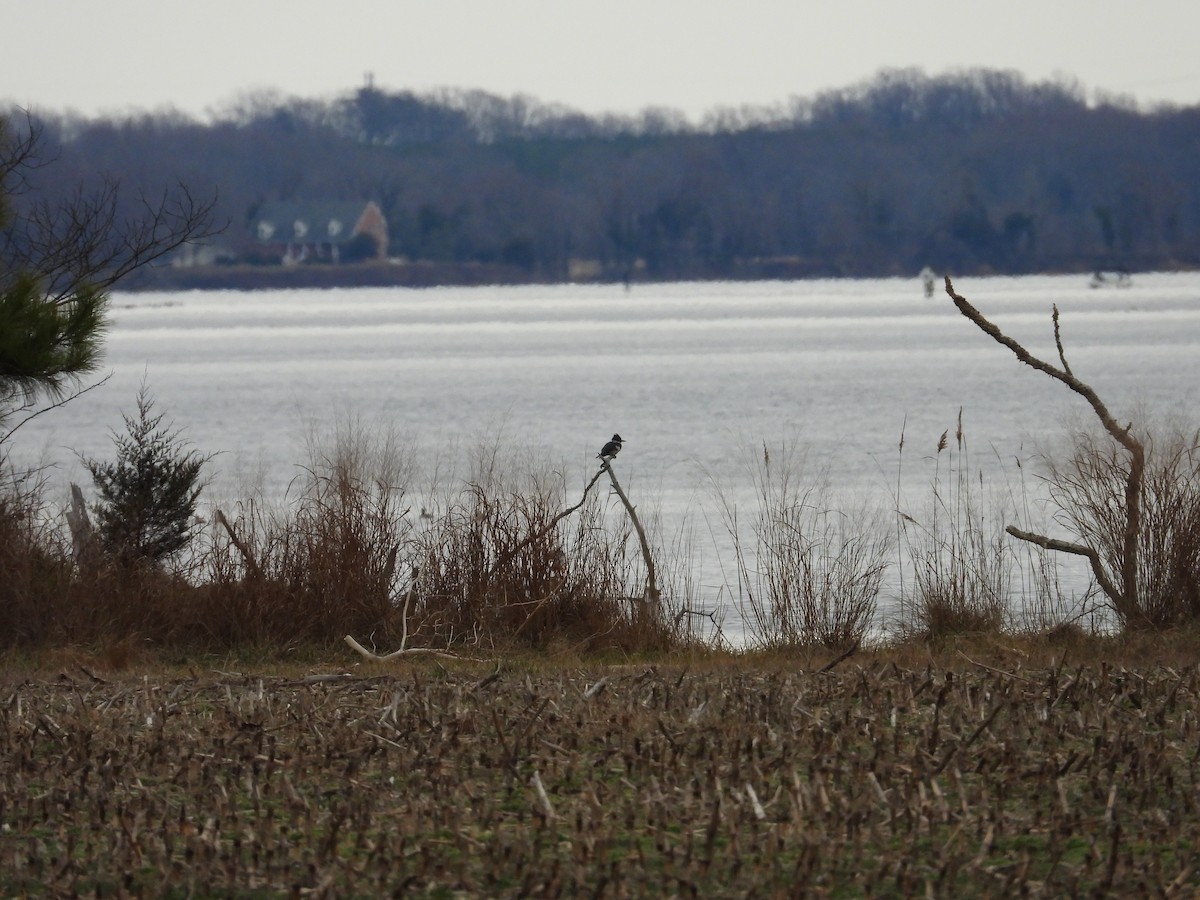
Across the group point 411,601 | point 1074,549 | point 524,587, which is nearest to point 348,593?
point 411,601

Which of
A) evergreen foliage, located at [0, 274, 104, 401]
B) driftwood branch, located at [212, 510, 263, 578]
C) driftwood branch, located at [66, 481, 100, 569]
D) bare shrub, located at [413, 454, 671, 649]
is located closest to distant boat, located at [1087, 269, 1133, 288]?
bare shrub, located at [413, 454, 671, 649]

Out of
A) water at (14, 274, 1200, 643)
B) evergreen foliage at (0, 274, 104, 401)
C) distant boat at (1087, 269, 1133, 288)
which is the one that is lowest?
water at (14, 274, 1200, 643)

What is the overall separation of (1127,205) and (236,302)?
3302 inches

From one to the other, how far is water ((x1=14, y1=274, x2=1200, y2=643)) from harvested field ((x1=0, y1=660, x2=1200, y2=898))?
703 centimetres

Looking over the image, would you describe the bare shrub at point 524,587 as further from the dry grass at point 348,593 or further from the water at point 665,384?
the water at point 665,384

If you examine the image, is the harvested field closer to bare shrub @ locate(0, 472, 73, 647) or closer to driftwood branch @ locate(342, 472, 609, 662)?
driftwood branch @ locate(342, 472, 609, 662)

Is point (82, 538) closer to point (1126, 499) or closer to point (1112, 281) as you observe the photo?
point (1126, 499)

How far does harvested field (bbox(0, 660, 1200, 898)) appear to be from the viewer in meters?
5.63

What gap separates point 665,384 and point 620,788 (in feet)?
163

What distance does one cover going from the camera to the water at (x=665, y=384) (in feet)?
103

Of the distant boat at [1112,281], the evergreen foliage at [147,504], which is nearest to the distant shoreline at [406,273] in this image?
the distant boat at [1112,281]

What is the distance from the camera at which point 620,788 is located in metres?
Result: 6.73

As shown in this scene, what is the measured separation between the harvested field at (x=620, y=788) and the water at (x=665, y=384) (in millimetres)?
7034

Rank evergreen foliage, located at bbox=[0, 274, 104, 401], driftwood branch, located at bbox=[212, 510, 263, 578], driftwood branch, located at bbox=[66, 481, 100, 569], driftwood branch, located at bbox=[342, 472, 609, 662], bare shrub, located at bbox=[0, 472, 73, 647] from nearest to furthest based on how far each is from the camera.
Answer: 1. evergreen foliage, located at bbox=[0, 274, 104, 401]
2. driftwood branch, located at bbox=[342, 472, 609, 662]
3. bare shrub, located at bbox=[0, 472, 73, 647]
4. driftwood branch, located at bbox=[212, 510, 263, 578]
5. driftwood branch, located at bbox=[66, 481, 100, 569]
